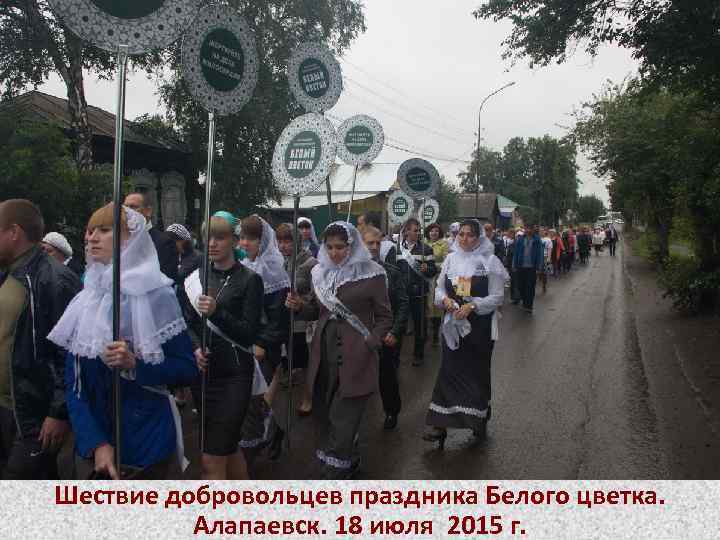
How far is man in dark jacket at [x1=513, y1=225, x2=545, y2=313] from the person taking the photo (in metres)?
13.5

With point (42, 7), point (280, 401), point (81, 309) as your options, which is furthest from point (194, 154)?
point (81, 309)

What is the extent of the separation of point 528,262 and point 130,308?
11.9 meters

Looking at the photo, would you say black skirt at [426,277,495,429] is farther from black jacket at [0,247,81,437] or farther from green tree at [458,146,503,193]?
green tree at [458,146,503,193]

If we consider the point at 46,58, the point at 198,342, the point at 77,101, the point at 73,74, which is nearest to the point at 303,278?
the point at 198,342

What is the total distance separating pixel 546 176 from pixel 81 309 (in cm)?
8254

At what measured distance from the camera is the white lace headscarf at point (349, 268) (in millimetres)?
4352

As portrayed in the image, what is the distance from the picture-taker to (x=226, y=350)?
3.34 metres

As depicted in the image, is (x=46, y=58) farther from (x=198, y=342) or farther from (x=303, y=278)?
(x=198, y=342)

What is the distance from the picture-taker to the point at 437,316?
9766 mm

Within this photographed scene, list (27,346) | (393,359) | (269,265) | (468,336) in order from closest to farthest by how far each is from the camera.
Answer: (27,346) → (269,265) → (468,336) → (393,359)

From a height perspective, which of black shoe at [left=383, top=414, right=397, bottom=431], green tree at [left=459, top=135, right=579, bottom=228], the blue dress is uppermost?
green tree at [left=459, top=135, right=579, bottom=228]

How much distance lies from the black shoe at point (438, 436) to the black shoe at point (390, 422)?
48 centimetres

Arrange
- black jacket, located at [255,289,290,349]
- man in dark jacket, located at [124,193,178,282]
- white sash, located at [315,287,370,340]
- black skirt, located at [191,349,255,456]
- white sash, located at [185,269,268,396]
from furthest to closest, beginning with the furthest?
man in dark jacket, located at [124,193,178,282] < white sash, located at [315,287,370,340] < black jacket, located at [255,289,290,349] < white sash, located at [185,269,268,396] < black skirt, located at [191,349,255,456]

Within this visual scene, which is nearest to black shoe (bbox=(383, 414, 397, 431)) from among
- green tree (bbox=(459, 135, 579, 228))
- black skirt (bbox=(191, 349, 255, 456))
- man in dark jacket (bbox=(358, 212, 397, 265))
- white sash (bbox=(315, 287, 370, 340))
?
white sash (bbox=(315, 287, 370, 340))
